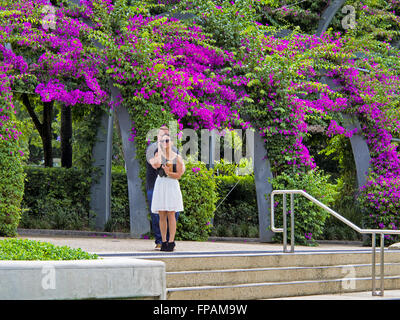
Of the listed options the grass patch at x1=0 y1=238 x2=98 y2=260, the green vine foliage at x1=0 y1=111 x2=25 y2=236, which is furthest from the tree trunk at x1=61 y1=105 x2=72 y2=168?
the grass patch at x1=0 y1=238 x2=98 y2=260

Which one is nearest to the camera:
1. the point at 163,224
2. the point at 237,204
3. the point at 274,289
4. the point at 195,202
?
the point at 274,289

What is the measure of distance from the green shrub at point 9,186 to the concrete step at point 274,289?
5638 millimetres

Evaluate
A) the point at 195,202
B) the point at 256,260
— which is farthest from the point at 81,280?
the point at 195,202

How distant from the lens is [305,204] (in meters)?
14.4

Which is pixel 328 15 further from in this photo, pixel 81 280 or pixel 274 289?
pixel 81 280

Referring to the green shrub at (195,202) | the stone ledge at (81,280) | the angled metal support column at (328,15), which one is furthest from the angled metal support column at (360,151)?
the stone ledge at (81,280)

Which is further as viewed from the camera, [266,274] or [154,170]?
[154,170]

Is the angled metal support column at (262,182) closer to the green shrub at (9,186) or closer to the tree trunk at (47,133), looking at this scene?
the green shrub at (9,186)

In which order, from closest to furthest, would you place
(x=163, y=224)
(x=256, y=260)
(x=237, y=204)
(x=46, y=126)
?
(x=256, y=260), (x=163, y=224), (x=237, y=204), (x=46, y=126)

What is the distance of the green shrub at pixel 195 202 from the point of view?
44.4 ft

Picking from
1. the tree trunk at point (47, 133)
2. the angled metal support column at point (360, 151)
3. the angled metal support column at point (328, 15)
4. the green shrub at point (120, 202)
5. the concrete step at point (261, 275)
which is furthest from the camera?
the angled metal support column at point (328, 15)

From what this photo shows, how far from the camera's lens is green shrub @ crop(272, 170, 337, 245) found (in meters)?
14.4

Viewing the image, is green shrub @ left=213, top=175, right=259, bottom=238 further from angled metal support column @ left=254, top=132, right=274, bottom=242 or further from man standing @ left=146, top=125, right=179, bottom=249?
man standing @ left=146, top=125, right=179, bottom=249

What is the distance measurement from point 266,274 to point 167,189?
187 centimetres
